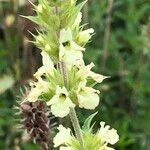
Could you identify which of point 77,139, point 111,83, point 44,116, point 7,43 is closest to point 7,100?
point 7,43

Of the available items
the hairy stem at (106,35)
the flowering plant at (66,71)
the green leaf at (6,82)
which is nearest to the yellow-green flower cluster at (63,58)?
the flowering plant at (66,71)

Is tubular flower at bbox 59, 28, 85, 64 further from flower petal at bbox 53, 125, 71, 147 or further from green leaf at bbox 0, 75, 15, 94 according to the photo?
green leaf at bbox 0, 75, 15, 94

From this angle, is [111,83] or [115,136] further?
[111,83]

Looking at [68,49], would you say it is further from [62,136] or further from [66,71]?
[62,136]

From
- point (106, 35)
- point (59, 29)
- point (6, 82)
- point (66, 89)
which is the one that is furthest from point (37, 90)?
point (106, 35)

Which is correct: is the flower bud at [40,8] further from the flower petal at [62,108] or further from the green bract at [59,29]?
the flower petal at [62,108]

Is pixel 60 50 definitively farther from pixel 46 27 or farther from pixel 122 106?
pixel 122 106

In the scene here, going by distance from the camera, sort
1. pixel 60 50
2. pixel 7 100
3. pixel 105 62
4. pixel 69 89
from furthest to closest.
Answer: pixel 105 62, pixel 7 100, pixel 69 89, pixel 60 50
